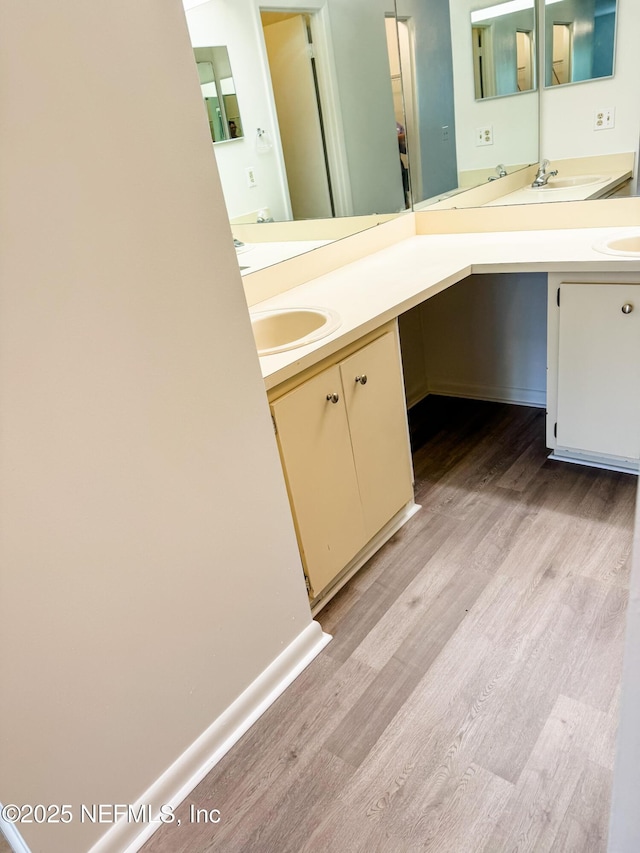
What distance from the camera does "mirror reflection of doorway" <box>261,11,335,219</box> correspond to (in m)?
2.02

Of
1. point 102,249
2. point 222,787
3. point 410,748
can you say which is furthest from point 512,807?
point 102,249

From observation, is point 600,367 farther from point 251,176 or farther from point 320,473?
point 251,176

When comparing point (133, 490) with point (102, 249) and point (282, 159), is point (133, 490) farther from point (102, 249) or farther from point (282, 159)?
point (282, 159)

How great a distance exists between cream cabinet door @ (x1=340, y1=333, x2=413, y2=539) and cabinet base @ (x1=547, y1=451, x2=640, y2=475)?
A: 0.75m

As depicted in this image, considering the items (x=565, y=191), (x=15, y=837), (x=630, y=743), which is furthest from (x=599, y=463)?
(x=15, y=837)

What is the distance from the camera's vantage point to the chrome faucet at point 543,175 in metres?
2.44

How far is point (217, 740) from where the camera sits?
138 centimetres

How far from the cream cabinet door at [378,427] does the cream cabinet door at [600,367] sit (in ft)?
2.13

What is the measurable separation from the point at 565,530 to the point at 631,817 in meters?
1.55

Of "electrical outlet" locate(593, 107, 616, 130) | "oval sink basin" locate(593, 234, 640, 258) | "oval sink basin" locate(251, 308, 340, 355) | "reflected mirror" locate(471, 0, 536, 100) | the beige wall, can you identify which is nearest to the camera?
the beige wall

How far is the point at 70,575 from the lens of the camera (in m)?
1.02

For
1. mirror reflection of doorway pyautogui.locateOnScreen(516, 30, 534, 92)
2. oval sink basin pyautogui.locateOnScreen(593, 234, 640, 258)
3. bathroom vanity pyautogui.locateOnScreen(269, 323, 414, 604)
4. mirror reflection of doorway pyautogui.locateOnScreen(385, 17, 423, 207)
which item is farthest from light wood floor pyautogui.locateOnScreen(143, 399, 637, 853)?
mirror reflection of doorway pyautogui.locateOnScreen(516, 30, 534, 92)

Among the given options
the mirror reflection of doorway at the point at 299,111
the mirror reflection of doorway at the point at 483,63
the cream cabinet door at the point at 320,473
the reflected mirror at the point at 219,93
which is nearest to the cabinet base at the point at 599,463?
the cream cabinet door at the point at 320,473

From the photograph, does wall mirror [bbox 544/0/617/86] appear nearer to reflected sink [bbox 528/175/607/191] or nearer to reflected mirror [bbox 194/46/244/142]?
reflected sink [bbox 528/175/607/191]
